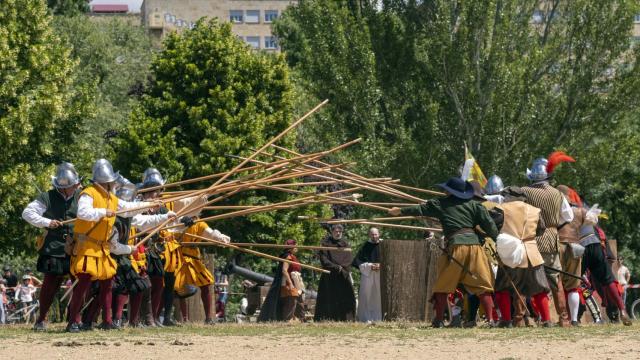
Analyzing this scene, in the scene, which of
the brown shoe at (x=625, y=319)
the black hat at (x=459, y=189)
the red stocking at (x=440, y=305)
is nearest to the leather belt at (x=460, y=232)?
the black hat at (x=459, y=189)

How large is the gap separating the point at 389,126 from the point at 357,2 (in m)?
3.97

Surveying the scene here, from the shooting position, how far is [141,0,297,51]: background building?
355ft

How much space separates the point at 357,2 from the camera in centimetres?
3594

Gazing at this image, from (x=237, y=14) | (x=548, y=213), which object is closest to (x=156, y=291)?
(x=548, y=213)

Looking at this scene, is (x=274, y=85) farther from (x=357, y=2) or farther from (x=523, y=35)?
(x=523, y=35)

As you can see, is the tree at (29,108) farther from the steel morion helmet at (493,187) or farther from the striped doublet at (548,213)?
the striped doublet at (548,213)

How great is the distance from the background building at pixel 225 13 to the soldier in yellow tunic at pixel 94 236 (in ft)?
299

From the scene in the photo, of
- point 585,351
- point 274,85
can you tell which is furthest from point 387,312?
point 274,85

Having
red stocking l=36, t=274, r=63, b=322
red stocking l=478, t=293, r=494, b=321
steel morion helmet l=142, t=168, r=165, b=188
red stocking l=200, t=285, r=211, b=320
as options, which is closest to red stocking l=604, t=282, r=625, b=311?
red stocking l=478, t=293, r=494, b=321

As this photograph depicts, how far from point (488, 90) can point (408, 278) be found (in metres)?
14.8

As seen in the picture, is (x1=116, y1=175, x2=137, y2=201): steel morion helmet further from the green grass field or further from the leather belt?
the leather belt

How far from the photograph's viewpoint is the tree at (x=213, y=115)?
32.6 meters

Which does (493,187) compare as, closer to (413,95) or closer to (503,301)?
(503,301)

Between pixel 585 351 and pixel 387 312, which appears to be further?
pixel 387 312
